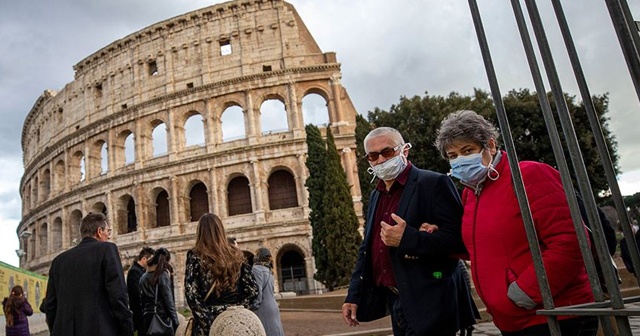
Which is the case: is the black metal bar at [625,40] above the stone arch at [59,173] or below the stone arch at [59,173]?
below

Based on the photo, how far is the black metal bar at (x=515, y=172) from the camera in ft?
5.13

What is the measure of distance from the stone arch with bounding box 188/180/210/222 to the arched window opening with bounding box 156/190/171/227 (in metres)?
1.65

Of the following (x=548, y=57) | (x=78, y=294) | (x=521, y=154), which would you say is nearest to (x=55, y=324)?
(x=78, y=294)

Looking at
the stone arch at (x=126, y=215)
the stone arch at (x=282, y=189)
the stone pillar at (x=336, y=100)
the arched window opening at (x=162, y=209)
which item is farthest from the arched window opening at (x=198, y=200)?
the stone pillar at (x=336, y=100)

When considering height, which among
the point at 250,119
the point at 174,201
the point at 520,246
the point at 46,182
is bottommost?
the point at 520,246

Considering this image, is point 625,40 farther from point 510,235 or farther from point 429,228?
point 429,228

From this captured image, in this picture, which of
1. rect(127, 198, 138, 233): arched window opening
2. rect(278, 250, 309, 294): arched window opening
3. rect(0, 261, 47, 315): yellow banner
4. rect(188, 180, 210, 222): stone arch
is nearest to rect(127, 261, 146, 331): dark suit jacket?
rect(0, 261, 47, 315): yellow banner

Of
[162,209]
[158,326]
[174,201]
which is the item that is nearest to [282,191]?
[174,201]

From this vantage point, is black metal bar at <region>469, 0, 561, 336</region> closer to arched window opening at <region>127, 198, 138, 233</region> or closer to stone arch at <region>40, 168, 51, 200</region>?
arched window opening at <region>127, 198, 138, 233</region>

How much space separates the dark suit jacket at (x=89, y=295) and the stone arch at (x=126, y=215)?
24055 mm

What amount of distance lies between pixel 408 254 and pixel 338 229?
642 inches

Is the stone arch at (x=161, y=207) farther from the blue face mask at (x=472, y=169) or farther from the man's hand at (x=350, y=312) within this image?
the blue face mask at (x=472, y=169)

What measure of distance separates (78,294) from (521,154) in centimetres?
1774

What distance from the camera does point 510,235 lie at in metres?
2.02
